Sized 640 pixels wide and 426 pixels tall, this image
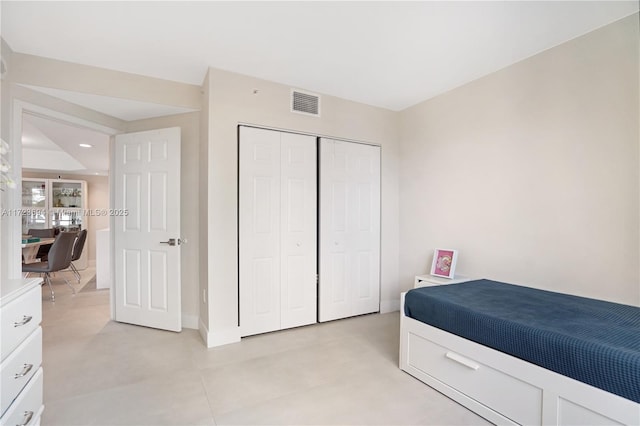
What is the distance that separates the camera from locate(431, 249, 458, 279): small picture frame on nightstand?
3.06m

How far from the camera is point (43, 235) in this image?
6.18 meters

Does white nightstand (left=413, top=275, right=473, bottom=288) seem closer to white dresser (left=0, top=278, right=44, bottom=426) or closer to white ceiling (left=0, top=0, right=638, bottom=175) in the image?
white ceiling (left=0, top=0, right=638, bottom=175)

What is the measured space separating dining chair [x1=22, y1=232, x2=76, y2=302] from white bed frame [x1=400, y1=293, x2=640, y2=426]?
193 inches

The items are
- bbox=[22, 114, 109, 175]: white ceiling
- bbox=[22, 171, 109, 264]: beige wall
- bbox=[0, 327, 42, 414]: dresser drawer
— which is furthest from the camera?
bbox=[22, 171, 109, 264]: beige wall

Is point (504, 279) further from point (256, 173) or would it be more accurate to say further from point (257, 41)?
point (257, 41)

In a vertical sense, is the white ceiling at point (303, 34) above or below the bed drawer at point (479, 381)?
above

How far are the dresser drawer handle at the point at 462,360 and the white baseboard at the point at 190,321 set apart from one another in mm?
2477

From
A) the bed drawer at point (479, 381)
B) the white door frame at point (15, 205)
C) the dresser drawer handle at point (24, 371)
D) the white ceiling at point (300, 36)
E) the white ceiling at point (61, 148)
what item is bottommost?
the bed drawer at point (479, 381)

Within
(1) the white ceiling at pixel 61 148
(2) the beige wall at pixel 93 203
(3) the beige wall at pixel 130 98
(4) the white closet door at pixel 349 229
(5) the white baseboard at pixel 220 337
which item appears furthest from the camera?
(2) the beige wall at pixel 93 203

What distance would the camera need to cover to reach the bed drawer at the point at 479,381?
1.56 m

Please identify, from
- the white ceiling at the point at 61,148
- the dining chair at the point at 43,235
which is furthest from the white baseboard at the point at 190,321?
the dining chair at the point at 43,235

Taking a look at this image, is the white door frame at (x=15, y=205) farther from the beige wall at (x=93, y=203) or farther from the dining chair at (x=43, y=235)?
the beige wall at (x=93, y=203)

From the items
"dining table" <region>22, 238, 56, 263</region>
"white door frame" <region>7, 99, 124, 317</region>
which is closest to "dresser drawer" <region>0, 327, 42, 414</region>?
"white door frame" <region>7, 99, 124, 317</region>

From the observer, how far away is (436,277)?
124 inches
